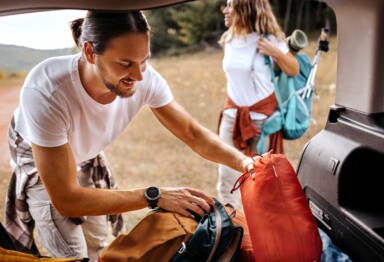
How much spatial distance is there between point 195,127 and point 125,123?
11.4 inches

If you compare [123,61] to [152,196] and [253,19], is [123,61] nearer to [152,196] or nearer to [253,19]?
[152,196]

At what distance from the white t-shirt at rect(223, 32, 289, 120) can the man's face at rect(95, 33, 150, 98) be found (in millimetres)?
1578

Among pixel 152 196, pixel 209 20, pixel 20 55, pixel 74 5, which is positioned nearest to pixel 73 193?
pixel 152 196

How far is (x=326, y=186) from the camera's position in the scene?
5.12 feet

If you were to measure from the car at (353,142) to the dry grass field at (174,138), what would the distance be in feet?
4.79

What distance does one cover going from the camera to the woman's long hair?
118 inches

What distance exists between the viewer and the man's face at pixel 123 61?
4.85 ft

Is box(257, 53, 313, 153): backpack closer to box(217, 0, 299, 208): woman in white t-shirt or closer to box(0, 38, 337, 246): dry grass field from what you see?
box(217, 0, 299, 208): woman in white t-shirt

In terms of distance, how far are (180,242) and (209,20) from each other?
7.77 metres

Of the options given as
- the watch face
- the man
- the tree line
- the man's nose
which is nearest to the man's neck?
the man

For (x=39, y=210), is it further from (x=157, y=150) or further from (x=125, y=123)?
(x=157, y=150)

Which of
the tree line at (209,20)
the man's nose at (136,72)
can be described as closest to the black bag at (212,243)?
the man's nose at (136,72)

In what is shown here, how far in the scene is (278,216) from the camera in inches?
52.7

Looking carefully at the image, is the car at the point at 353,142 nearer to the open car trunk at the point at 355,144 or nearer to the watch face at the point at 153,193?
the open car trunk at the point at 355,144
